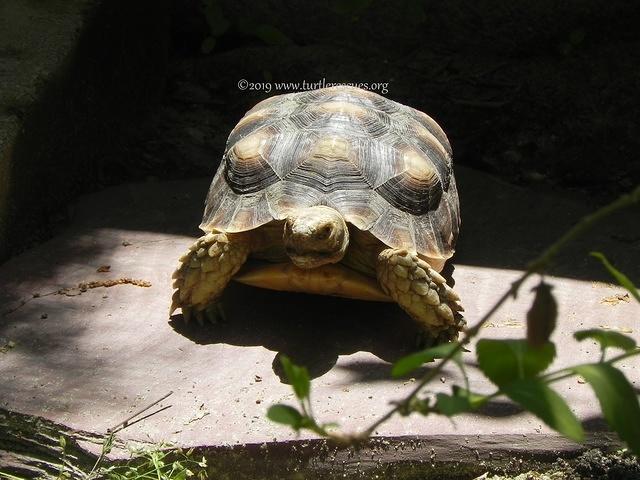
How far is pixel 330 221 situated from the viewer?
3.09 metres

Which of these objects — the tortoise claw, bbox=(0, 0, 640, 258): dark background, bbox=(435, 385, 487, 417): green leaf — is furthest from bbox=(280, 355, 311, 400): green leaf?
bbox=(0, 0, 640, 258): dark background

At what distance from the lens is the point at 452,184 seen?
3.93 m

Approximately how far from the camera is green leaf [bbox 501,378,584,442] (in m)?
0.72

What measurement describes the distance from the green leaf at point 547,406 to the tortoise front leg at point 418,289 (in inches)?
94.9

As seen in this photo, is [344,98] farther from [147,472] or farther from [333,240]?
[147,472]

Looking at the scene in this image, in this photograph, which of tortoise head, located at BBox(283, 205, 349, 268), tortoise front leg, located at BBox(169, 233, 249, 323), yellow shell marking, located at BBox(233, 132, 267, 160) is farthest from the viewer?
yellow shell marking, located at BBox(233, 132, 267, 160)

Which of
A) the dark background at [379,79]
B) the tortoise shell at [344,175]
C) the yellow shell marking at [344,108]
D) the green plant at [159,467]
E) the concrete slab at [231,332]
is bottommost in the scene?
the green plant at [159,467]

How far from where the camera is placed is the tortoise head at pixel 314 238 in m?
3.05

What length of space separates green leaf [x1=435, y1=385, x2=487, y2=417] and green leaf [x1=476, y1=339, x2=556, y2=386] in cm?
3

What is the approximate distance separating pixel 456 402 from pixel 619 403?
0.15 meters

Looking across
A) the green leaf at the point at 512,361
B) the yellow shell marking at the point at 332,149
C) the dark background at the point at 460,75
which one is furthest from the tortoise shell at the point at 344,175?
the green leaf at the point at 512,361

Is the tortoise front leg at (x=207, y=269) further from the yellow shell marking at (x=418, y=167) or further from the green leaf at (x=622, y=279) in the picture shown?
the green leaf at (x=622, y=279)

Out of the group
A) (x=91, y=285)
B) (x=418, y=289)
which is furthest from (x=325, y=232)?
(x=91, y=285)

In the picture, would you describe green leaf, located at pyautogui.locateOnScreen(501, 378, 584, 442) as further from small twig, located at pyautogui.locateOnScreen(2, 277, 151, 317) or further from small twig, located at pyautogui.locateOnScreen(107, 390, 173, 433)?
small twig, located at pyautogui.locateOnScreen(2, 277, 151, 317)
